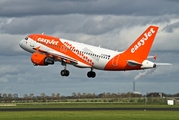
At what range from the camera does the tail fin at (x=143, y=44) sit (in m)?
143

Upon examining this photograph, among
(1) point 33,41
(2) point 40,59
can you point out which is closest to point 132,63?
(2) point 40,59

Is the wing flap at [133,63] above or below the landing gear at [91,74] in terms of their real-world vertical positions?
above

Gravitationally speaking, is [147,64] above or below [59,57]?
below

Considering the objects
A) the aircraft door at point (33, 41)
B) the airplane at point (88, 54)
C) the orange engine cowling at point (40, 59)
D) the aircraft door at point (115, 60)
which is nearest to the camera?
the airplane at point (88, 54)

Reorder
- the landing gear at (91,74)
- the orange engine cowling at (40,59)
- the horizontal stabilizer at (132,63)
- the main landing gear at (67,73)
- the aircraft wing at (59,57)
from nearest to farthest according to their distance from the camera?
1. the horizontal stabilizer at (132,63)
2. the aircraft wing at (59,57)
3. the main landing gear at (67,73)
4. the orange engine cowling at (40,59)
5. the landing gear at (91,74)

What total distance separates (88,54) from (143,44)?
40.7ft

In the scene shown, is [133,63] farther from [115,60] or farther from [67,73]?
[67,73]

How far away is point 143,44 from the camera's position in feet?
471

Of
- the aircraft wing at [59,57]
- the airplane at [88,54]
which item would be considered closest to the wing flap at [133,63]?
the airplane at [88,54]

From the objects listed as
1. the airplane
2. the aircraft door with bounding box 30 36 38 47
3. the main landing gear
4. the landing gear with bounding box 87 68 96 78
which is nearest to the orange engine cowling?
the airplane

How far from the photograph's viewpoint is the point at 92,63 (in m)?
148

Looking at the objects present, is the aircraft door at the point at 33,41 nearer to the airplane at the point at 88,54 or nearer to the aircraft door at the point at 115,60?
the airplane at the point at 88,54

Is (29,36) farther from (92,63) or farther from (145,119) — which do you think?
(145,119)

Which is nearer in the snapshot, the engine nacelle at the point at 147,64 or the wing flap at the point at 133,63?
the engine nacelle at the point at 147,64
